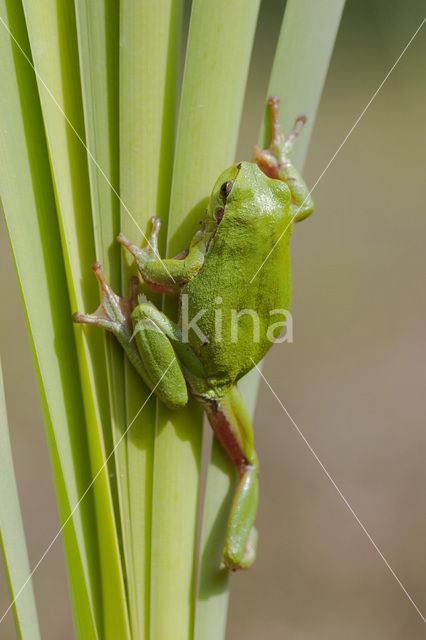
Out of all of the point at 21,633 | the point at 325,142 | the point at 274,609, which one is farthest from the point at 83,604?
the point at 325,142

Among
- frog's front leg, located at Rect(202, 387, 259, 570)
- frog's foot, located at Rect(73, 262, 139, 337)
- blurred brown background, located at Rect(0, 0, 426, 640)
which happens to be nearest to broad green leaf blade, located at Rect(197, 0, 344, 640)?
frog's front leg, located at Rect(202, 387, 259, 570)

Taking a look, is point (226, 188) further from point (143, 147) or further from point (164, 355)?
point (164, 355)

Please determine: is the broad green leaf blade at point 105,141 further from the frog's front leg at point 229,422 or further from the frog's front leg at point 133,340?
the frog's front leg at point 229,422

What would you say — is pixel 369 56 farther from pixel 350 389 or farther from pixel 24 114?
pixel 24 114
